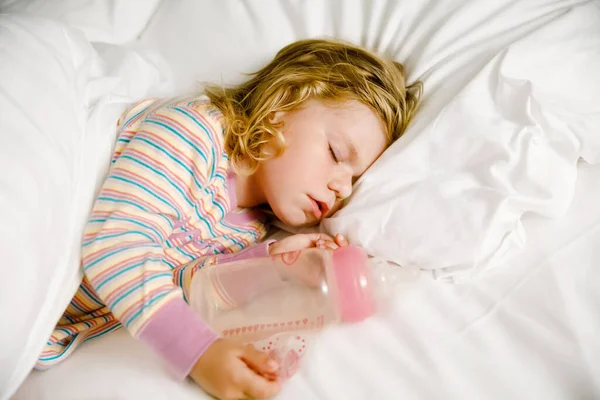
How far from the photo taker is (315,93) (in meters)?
1.09

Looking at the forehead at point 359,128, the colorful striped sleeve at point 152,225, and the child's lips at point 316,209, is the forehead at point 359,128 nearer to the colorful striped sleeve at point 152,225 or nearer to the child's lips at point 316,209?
the child's lips at point 316,209

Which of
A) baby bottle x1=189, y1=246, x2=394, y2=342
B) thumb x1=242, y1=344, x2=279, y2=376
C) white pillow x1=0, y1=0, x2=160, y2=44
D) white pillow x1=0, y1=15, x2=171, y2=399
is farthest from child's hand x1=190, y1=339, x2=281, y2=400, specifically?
white pillow x1=0, y1=0, x2=160, y2=44

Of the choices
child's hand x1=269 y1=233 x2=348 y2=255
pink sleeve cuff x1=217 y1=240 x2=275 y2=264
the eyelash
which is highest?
the eyelash

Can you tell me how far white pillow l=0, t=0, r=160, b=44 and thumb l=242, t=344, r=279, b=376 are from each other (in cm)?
87

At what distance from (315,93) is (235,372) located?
1.93 ft

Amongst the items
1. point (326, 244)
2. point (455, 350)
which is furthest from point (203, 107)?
point (455, 350)

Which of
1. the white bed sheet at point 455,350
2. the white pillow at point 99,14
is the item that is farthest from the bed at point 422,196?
the white pillow at point 99,14

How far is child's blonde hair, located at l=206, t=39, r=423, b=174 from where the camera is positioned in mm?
1052

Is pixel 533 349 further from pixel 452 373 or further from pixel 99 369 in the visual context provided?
pixel 99 369

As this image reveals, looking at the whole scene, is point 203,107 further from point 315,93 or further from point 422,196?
point 422,196

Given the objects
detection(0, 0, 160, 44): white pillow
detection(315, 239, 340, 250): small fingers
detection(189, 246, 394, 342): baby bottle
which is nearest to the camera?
detection(189, 246, 394, 342): baby bottle

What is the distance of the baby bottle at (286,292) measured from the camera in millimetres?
828

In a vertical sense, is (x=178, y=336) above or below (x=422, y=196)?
below

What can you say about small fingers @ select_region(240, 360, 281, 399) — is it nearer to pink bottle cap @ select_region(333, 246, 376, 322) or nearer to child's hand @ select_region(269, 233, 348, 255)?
pink bottle cap @ select_region(333, 246, 376, 322)
